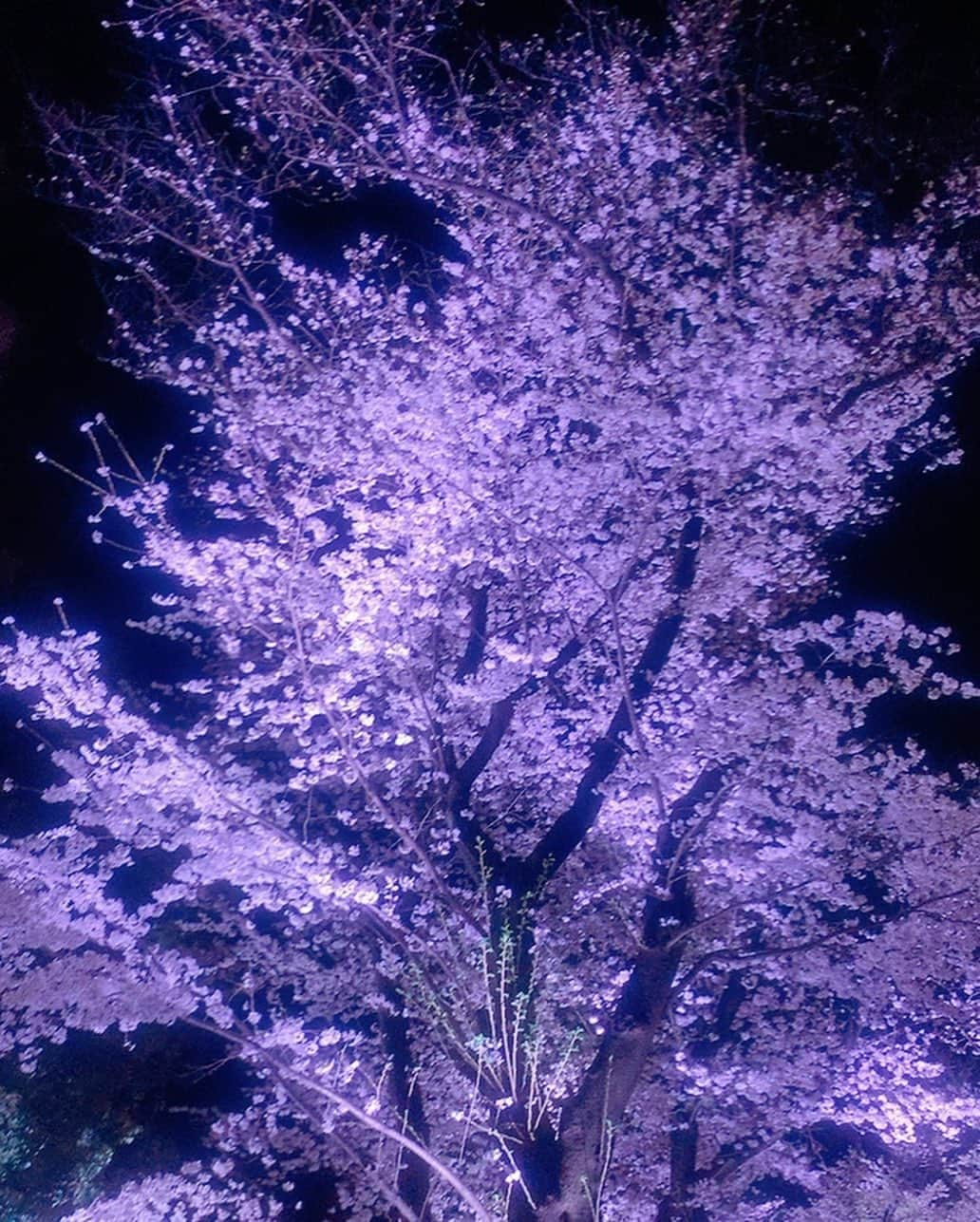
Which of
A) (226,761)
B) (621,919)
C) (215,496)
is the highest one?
(215,496)

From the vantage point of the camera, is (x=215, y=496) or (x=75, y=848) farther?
(x=215, y=496)

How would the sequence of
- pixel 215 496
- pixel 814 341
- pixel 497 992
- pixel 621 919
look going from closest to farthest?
pixel 497 992 → pixel 814 341 → pixel 621 919 → pixel 215 496

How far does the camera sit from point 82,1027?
31.1 feet

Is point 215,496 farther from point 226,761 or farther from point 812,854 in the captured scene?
point 812,854

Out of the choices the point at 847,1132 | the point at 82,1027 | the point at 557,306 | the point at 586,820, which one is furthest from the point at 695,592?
the point at 82,1027

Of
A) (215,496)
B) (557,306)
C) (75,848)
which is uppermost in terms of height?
(557,306)

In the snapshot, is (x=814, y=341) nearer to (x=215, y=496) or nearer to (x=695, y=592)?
(x=695, y=592)

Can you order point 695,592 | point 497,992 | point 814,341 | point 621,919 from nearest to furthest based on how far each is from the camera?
point 497,992
point 814,341
point 695,592
point 621,919

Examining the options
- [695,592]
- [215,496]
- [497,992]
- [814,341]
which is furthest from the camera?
[215,496]

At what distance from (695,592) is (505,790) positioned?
297 cm

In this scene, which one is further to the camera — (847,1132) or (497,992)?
(847,1132)

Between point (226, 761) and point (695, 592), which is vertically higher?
point (695, 592)

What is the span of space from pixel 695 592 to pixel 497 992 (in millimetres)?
4049

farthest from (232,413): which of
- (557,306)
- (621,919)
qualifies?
(621,919)
